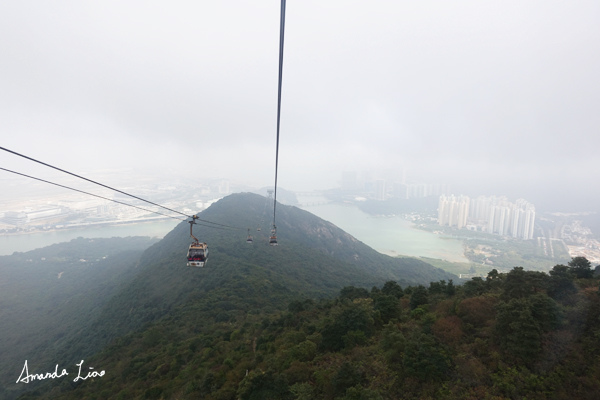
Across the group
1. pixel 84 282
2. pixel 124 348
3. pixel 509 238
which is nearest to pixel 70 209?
pixel 84 282

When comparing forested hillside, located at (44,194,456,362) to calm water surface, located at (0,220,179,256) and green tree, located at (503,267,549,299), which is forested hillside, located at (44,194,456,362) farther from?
calm water surface, located at (0,220,179,256)

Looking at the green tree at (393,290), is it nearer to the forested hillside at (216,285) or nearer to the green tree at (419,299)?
the green tree at (419,299)

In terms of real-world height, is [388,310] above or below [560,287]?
below

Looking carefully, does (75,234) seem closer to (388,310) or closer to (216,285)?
(216,285)
